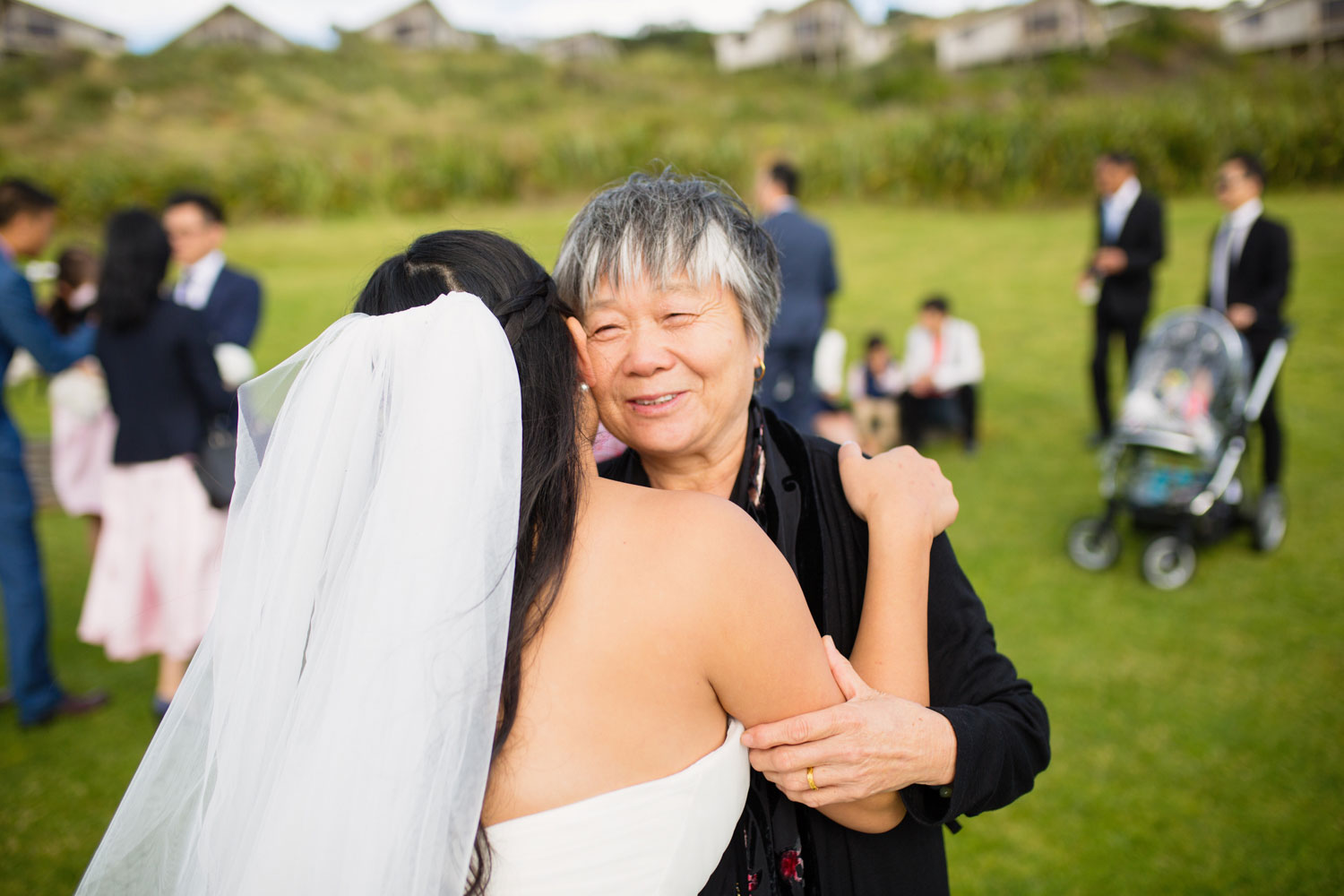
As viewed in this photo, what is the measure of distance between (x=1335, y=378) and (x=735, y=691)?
1129cm

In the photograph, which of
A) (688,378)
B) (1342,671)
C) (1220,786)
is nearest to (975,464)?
(1342,671)

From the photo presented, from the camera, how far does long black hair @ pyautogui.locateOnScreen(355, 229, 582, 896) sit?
131 cm

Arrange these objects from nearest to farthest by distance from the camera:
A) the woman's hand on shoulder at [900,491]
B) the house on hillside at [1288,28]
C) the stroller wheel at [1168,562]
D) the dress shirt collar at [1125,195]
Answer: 1. the woman's hand on shoulder at [900,491]
2. the stroller wheel at [1168,562]
3. the dress shirt collar at [1125,195]
4. the house on hillside at [1288,28]

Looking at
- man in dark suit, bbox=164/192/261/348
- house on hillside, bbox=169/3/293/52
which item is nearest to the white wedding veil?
man in dark suit, bbox=164/192/261/348

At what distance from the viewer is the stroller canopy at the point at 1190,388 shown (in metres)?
5.43

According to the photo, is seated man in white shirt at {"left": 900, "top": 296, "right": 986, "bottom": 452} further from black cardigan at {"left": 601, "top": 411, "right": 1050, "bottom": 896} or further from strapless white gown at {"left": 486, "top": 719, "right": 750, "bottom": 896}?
strapless white gown at {"left": 486, "top": 719, "right": 750, "bottom": 896}

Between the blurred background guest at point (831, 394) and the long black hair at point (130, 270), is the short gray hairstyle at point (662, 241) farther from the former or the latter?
the blurred background guest at point (831, 394)

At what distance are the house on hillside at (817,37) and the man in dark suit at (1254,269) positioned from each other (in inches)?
2708

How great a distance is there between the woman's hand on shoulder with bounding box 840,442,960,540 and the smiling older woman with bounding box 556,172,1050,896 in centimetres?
7

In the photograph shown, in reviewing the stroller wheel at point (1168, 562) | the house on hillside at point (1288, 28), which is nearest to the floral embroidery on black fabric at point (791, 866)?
the stroller wheel at point (1168, 562)

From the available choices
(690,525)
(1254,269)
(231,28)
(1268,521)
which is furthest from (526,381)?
(231,28)

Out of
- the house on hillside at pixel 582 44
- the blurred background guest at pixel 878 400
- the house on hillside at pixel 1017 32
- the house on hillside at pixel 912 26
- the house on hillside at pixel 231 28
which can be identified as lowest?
the blurred background guest at pixel 878 400

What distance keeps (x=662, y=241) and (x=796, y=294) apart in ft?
17.7

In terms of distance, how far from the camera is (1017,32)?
59.1 m
